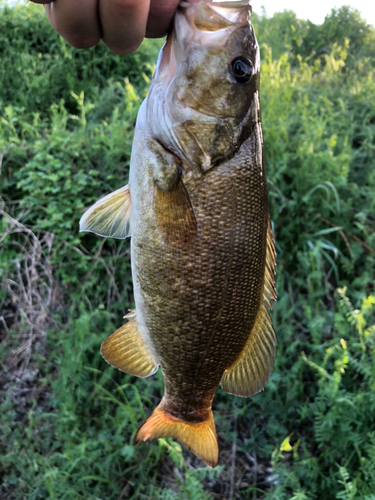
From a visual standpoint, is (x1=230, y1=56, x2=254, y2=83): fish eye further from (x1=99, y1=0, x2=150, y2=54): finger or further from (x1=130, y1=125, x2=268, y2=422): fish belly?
(x1=99, y1=0, x2=150, y2=54): finger

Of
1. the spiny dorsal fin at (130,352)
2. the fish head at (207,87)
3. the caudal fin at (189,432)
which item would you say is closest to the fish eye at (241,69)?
the fish head at (207,87)

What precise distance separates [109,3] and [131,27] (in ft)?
0.29

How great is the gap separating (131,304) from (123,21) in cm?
215

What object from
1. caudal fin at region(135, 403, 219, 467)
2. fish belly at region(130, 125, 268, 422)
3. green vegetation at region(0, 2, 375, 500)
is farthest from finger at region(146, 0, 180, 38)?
green vegetation at region(0, 2, 375, 500)

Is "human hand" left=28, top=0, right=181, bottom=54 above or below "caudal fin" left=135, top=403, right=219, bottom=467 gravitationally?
above

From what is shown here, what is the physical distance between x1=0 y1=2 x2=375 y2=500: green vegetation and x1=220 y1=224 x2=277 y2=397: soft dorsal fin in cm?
66

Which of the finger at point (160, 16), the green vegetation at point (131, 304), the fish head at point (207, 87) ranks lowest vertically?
the green vegetation at point (131, 304)

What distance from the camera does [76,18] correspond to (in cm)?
103

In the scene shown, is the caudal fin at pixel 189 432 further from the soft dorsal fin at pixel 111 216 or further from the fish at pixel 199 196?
the soft dorsal fin at pixel 111 216

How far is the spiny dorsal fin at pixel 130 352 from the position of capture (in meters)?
1.42

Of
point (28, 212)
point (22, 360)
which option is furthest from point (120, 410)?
point (28, 212)

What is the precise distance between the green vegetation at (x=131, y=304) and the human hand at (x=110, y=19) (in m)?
1.86

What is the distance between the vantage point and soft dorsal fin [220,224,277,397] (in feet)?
4.66

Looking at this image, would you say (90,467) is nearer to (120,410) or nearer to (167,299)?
(120,410)
